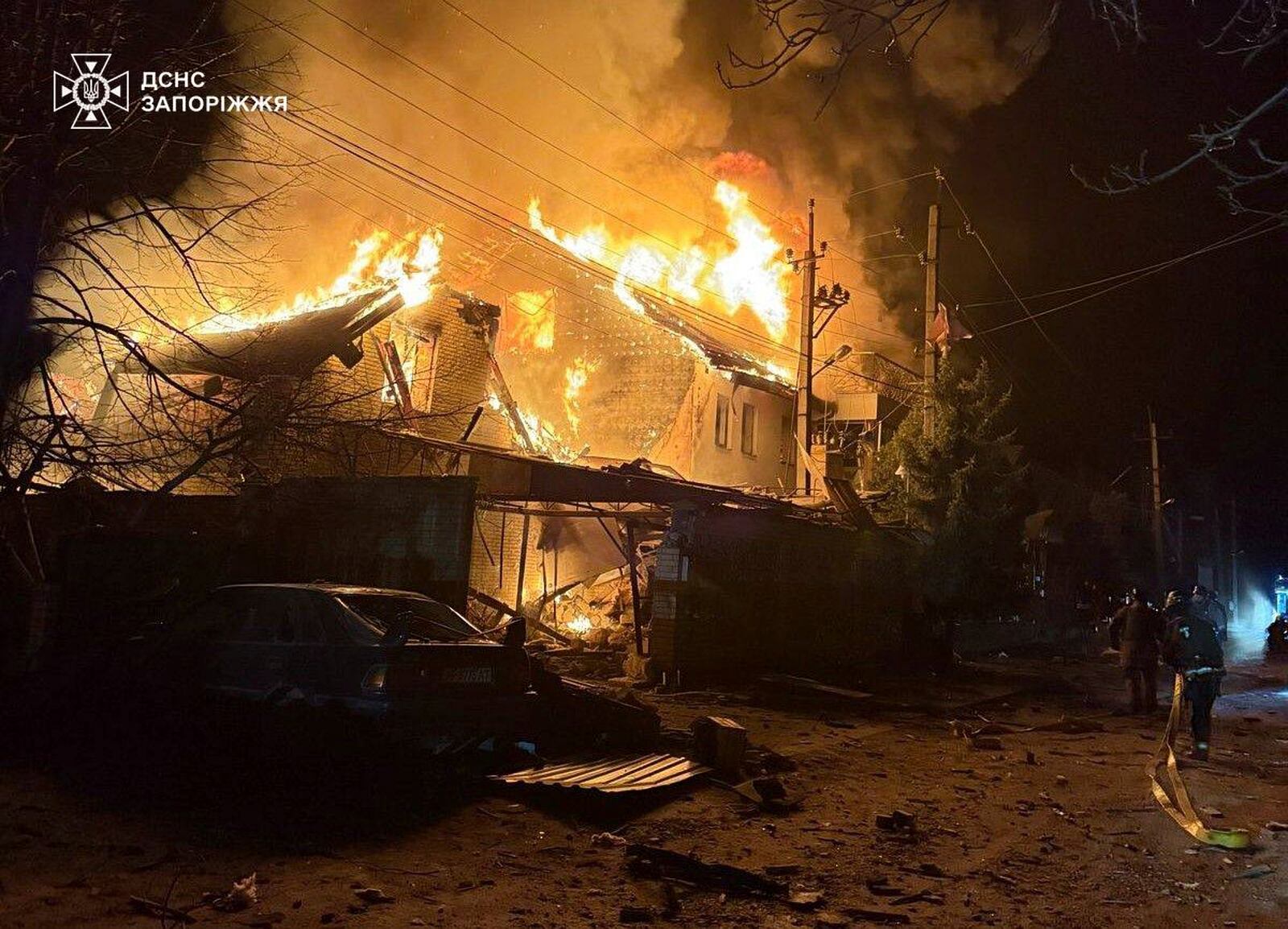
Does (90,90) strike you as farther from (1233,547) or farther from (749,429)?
(1233,547)

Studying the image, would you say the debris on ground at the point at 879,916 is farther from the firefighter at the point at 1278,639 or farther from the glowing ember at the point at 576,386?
the firefighter at the point at 1278,639

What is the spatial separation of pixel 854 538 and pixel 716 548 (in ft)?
18.0

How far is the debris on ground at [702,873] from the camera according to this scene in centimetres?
554

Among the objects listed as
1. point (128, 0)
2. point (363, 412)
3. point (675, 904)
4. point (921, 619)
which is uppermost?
point (128, 0)

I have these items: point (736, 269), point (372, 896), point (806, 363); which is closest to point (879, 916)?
point (372, 896)

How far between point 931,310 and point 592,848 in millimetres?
18231

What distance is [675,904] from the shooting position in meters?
5.20

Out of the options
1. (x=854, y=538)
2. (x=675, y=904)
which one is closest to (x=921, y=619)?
(x=854, y=538)

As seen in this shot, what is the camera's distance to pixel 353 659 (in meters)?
7.24

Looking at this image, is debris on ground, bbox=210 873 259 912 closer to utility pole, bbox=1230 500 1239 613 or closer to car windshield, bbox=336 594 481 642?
car windshield, bbox=336 594 481 642

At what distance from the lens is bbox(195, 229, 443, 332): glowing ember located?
70.4 ft

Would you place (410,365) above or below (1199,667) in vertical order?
above

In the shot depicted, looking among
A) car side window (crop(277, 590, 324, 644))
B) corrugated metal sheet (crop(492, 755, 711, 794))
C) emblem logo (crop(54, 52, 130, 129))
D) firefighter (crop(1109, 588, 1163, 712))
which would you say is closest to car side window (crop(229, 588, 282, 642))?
car side window (crop(277, 590, 324, 644))

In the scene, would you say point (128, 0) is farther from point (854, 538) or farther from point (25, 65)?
point (854, 538)
